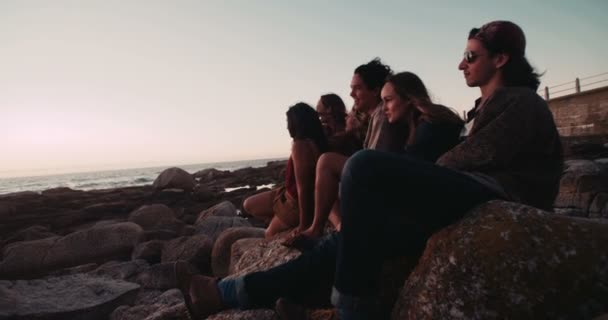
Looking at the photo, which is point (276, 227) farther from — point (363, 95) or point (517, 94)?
point (517, 94)

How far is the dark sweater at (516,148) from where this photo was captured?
1.89 meters

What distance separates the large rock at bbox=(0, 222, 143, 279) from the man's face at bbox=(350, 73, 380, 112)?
4.86m

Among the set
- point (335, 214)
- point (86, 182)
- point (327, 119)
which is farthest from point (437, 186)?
point (86, 182)

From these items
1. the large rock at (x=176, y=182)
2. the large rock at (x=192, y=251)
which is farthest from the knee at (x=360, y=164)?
the large rock at (x=176, y=182)

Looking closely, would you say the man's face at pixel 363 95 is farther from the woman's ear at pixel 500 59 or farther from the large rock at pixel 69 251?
the large rock at pixel 69 251

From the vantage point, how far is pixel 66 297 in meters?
3.93

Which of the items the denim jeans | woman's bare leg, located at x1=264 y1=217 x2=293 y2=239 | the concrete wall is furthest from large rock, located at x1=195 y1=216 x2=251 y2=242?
the concrete wall

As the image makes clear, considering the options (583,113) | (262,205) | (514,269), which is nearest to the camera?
(514,269)

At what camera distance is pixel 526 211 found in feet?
5.88

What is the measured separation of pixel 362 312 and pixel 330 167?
1.14 metres

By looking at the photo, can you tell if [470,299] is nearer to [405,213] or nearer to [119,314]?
[405,213]

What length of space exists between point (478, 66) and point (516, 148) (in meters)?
0.60

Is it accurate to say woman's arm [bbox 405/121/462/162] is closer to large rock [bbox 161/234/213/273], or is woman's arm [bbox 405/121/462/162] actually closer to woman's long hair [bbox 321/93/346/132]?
A: woman's long hair [bbox 321/93/346/132]

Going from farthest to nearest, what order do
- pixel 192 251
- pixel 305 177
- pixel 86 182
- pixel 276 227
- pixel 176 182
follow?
pixel 86 182, pixel 176 182, pixel 192 251, pixel 276 227, pixel 305 177
